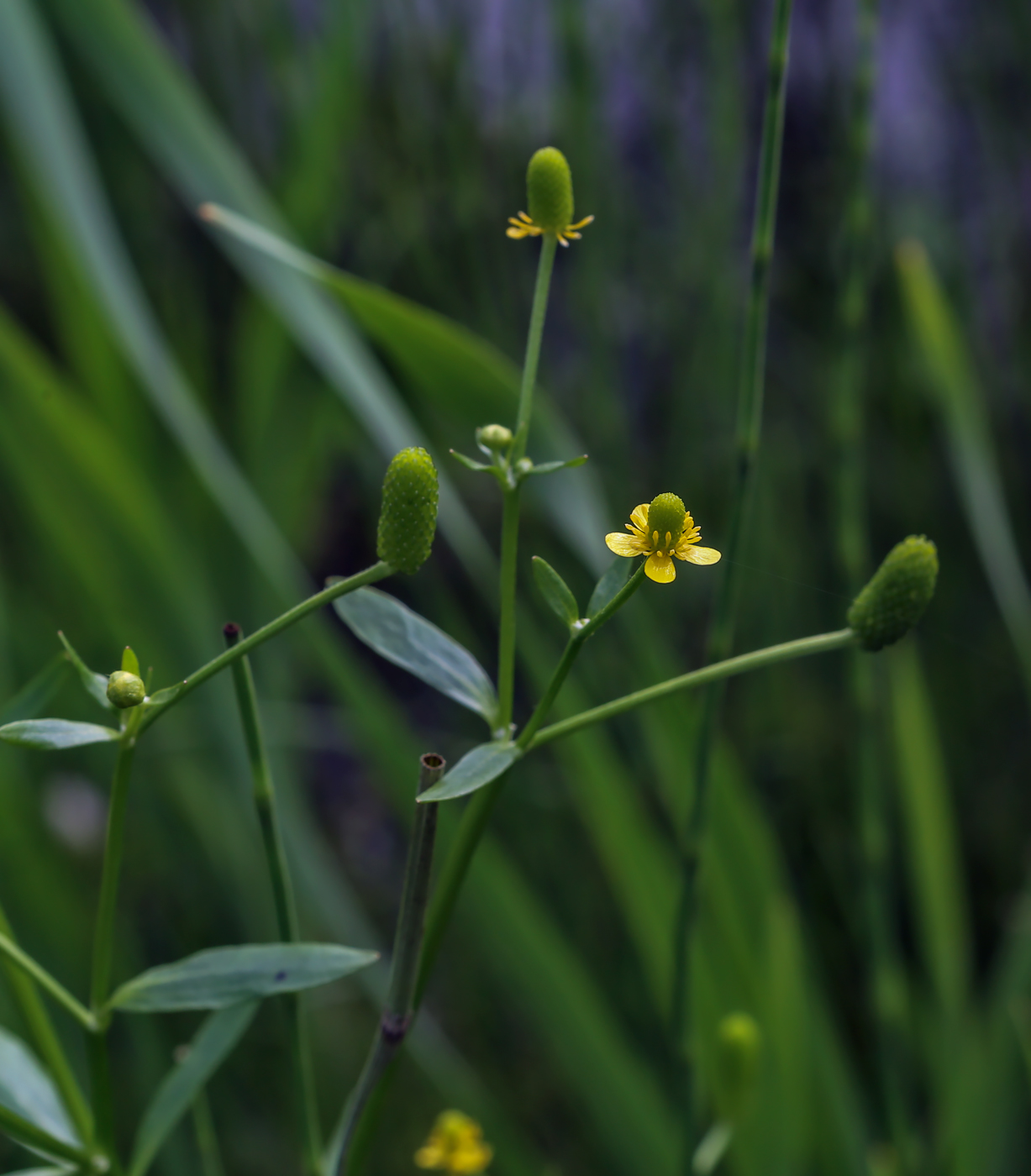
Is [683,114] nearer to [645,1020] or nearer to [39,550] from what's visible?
[39,550]

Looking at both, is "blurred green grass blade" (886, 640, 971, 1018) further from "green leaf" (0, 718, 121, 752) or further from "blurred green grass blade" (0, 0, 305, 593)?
"green leaf" (0, 718, 121, 752)

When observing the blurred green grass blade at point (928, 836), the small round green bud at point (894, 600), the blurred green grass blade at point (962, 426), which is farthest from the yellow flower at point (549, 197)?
the blurred green grass blade at point (928, 836)

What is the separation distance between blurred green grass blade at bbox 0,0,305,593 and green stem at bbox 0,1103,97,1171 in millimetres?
369

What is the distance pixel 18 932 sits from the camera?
0.75m

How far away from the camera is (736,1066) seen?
40cm

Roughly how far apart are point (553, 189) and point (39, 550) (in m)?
0.88

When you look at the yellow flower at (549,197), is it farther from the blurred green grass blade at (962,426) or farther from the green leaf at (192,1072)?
the blurred green grass blade at (962,426)

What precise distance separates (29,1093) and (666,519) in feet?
0.78

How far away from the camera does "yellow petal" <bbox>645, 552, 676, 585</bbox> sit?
7.3 inches

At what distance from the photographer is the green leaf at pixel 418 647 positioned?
242mm

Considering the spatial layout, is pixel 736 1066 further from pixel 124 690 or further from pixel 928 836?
pixel 928 836

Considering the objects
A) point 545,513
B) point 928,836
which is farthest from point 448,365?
point 928,836

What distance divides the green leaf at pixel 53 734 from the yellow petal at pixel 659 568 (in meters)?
0.11

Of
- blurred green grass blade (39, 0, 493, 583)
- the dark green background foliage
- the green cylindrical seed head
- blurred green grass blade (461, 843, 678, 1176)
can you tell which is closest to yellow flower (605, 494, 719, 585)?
the green cylindrical seed head
